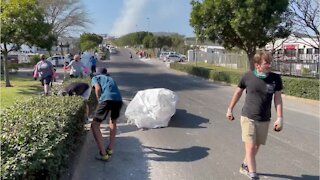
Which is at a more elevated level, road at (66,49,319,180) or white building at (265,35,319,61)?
white building at (265,35,319,61)

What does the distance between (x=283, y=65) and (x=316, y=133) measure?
1894cm

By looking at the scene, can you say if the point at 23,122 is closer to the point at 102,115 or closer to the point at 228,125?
the point at 102,115

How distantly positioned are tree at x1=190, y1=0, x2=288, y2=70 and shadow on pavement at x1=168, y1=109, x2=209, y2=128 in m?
10.7

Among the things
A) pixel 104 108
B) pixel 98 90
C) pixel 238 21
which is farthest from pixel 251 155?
pixel 238 21

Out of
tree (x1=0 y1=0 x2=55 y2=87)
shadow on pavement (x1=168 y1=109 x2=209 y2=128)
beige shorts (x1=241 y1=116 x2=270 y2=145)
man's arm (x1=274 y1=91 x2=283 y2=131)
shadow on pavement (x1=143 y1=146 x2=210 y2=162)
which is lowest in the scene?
shadow on pavement (x1=168 y1=109 x2=209 y2=128)

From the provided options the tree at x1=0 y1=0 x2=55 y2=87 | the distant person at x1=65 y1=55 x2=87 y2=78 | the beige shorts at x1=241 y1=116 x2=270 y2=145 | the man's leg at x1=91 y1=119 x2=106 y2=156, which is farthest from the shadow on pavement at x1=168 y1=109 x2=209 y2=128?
the tree at x1=0 y1=0 x2=55 y2=87

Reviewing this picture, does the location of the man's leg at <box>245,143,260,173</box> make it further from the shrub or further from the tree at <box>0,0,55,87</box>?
the tree at <box>0,0,55,87</box>

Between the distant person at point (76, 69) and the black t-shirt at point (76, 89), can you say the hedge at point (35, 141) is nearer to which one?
the black t-shirt at point (76, 89)

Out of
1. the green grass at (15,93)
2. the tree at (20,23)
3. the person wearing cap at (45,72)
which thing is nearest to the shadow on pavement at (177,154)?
the green grass at (15,93)

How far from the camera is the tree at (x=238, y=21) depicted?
21.6 metres

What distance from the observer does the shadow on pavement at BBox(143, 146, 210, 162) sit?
→ 698 centimetres

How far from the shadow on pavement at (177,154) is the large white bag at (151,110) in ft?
6.34

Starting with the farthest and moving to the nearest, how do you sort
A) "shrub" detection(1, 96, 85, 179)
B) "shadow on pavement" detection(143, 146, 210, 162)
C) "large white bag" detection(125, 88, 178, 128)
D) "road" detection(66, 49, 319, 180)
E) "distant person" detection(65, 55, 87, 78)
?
"distant person" detection(65, 55, 87, 78) → "large white bag" detection(125, 88, 178, 128) → "shadow on pavement" detection(143, 146, 210, 162) → "road" detection(66, 49, 319, 180) → "shrub" detection(1, 96, 85, 179)

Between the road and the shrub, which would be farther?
the road
